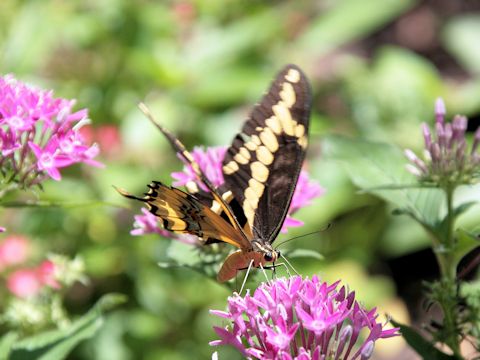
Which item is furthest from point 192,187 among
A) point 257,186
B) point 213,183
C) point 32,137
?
point 32,137

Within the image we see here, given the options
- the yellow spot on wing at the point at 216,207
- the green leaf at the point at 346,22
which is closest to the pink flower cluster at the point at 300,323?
the yellow spot on wing at the point at 216,207

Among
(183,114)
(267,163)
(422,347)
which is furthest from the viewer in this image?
(183,114)

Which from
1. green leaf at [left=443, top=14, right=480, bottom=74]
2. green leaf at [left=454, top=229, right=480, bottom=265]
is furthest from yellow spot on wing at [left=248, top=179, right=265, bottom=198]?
green leaf at [left=443, top=14, right=480, bottom=74]

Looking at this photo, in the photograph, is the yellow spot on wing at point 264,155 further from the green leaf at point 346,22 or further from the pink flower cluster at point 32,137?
the green leaf at point 346,22

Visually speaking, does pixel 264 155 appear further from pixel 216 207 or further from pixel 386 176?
pixel 386 176

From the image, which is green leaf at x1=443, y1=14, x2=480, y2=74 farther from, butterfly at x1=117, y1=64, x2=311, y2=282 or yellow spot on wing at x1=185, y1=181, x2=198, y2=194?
yellow spot on wing at x1=185, y1=181, x2=198, y2=194

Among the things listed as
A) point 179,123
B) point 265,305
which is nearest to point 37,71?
point 179,123
